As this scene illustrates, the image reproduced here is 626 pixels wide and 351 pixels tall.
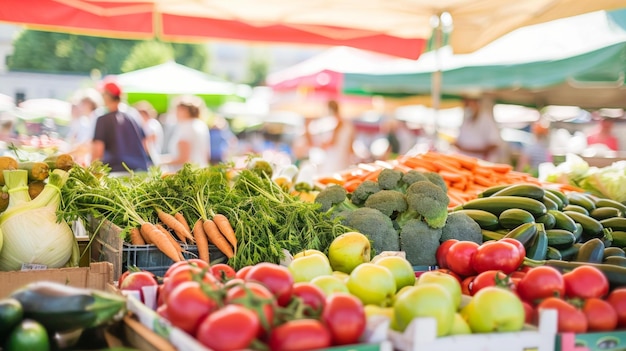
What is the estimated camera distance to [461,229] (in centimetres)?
388

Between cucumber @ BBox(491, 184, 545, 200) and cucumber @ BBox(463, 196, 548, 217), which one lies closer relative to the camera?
cucumber @ BBox(463, 196, 548, 217)

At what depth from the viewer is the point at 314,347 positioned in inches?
73.0

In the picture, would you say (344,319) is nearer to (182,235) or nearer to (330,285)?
(330,285)

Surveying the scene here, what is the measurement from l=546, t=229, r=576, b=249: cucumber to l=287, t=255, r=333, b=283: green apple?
1.62 meters

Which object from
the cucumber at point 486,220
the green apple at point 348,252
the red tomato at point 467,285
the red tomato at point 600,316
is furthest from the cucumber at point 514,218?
the red tomato at point 600,316

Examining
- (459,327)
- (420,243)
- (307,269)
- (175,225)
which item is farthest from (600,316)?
(175,225)

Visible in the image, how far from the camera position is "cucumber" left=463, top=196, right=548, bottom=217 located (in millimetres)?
3980

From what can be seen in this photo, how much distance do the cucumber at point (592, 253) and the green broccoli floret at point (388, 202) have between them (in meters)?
1.01

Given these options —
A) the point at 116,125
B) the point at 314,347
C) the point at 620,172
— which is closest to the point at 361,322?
the point at 314,347

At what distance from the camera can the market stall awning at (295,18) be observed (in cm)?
534

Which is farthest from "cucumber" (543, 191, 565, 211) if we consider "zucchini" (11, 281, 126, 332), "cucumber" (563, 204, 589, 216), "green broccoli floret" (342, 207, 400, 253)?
"zucchini" (11, 281, 126, 332)

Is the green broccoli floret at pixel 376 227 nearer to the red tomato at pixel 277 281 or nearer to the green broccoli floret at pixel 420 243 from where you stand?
the green broccoli floret at pixel 420 243

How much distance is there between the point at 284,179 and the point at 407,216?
969mm

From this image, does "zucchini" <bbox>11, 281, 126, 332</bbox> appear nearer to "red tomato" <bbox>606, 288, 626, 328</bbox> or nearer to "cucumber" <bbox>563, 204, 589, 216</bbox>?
"red tomato" <bbox>606, 288, 626, 328</bbox>
